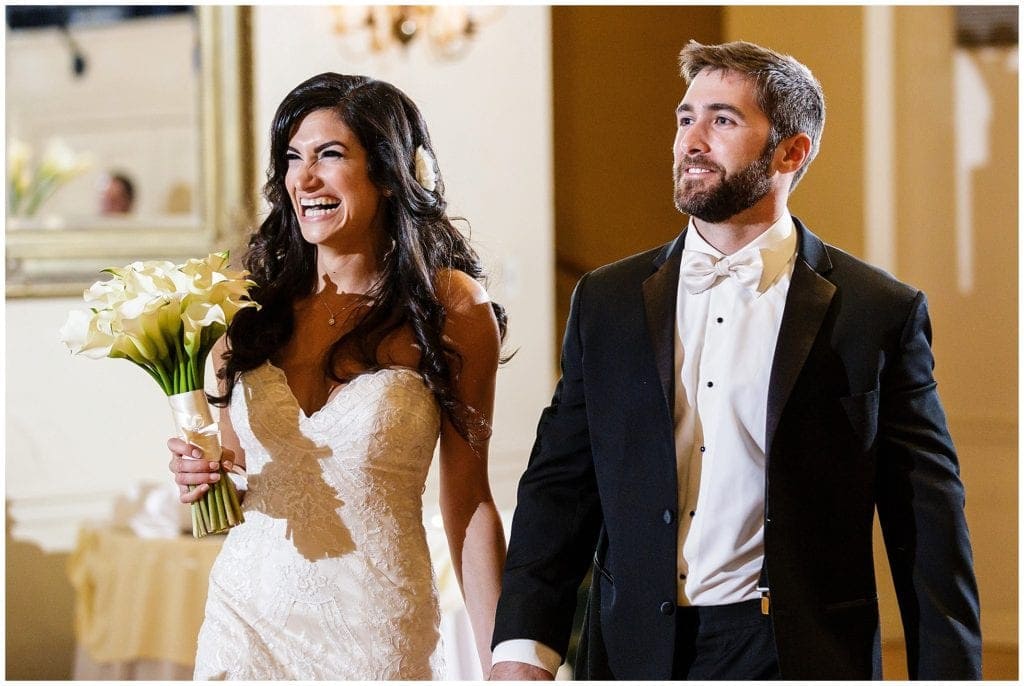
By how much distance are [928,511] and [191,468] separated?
1.12 meters

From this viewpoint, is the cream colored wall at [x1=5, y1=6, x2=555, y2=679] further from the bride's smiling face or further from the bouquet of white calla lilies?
the bouquet of white calla lilies

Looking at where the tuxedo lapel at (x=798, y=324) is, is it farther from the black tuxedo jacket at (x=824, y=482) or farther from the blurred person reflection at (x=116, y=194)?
the blurred person reflection at (x=116, y=194)

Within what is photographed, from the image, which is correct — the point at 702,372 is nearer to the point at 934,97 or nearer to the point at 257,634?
the point at 257,634

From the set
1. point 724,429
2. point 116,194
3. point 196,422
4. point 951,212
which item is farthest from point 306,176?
point 951,212

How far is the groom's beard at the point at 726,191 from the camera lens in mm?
1670

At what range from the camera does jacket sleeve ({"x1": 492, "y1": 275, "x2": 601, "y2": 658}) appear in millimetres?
1811

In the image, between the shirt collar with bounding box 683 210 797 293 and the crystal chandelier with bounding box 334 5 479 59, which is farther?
the crystal chandelier with bounding box 334 5 479 59

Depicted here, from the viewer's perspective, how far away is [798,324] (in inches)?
65.0

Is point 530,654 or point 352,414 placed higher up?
point 352,414

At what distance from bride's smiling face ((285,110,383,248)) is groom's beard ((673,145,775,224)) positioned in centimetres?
59

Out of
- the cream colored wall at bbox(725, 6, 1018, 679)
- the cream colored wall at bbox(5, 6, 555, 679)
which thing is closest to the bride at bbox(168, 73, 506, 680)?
the cream colored wall at bbox(5, 6, 555, 679)

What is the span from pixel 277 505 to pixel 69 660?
3042 mm

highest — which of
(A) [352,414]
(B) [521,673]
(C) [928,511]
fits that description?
(A) [352,414]

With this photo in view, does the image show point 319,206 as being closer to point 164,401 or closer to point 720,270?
point 720,270
